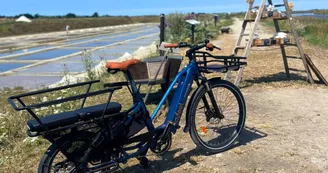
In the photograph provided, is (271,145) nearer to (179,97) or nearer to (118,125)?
(179,97)

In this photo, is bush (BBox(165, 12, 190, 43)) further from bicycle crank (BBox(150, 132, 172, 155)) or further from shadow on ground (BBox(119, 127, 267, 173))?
bicycle crank (BBox(150, 132, 172, 155))

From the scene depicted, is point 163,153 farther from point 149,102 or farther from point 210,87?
point 149,102

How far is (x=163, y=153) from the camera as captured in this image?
13.4 feet

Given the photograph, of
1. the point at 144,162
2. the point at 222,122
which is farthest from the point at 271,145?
the point at 144,162

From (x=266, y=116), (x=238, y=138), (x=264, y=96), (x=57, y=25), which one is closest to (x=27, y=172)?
(x=238, y=138)

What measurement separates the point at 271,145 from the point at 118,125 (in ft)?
6.60

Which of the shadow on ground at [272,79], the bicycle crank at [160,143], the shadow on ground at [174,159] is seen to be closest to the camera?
the bicycle crank at [160,143]

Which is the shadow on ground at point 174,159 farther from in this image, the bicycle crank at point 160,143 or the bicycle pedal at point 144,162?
the bicycle crank at point 160,143

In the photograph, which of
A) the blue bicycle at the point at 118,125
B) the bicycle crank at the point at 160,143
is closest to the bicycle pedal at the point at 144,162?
the blue bicycle at the point at 118,125

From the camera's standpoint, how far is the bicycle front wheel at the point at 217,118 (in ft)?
13.2

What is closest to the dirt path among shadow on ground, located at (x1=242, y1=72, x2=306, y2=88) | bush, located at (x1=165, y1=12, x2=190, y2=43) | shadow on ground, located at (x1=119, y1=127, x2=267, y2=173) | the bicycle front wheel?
shadow on ground, located at (x1=119, y1=127, x2=267, y2=173)

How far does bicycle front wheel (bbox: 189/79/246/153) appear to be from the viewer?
4.03 m

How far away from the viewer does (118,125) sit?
3.51 meters

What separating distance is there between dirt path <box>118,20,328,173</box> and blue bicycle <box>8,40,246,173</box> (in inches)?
7.3
